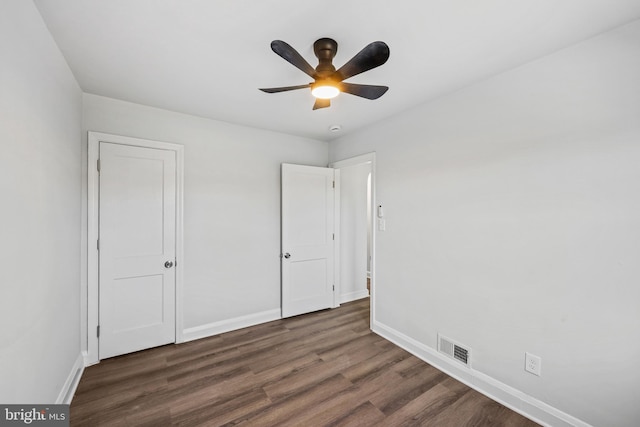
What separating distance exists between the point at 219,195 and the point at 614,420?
3621mm

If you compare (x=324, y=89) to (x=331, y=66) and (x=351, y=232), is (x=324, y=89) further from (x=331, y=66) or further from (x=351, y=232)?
(x=351, y=232)

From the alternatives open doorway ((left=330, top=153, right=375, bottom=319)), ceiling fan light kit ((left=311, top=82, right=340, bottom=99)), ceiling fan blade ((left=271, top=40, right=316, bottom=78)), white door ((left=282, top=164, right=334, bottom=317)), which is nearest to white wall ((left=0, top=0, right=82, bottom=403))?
ceiling fan blade ((left=271, top=40, right=316, bottom=78))

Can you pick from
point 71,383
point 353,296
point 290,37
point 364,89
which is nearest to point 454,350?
point 353,296

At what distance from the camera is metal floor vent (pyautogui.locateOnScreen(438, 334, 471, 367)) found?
2.24m

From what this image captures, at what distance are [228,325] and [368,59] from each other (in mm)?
3127

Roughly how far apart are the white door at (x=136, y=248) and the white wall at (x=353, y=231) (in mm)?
2360

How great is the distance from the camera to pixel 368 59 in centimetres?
137

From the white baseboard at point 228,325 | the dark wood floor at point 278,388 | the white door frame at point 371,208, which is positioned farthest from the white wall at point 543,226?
the white baseboard at point 228,325

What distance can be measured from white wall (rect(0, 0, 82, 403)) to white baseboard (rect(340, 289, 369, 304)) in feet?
10.3

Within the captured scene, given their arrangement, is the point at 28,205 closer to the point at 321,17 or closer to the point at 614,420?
the point at 321,17

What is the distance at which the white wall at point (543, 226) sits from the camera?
1.52 metres

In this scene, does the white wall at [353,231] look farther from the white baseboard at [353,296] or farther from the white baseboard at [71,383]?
the white baseboard at [71,383]

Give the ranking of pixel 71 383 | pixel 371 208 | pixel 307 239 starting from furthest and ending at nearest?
pixel 307 239, pixel 371 208, pixel 71 383

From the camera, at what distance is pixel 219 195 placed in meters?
3.09
